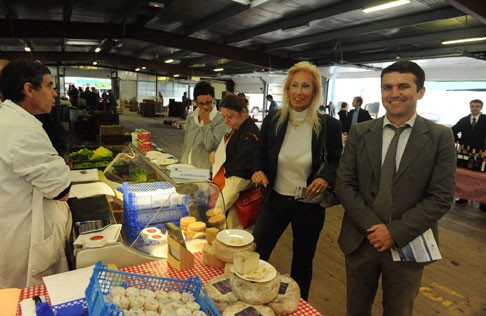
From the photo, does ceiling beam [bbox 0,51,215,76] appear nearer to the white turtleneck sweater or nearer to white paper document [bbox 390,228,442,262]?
the white turtleneck sweater

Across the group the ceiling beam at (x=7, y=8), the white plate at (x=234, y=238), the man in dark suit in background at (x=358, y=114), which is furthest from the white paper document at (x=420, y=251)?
the ceiling beam at (x=7, y=8)

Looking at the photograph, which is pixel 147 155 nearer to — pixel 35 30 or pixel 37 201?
pixel 37 201

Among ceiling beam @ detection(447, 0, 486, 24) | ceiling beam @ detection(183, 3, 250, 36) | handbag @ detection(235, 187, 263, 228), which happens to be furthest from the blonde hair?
ceiling beam @ detection(183, 3, 250, 36)

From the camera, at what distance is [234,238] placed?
1583mm

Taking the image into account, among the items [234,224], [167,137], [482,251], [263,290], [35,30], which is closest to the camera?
[263,290]

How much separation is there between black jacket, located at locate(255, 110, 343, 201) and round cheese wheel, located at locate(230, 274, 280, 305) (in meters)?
0.91

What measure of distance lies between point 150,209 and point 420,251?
1653 mm

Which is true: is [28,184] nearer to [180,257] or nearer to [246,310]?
[180,257]

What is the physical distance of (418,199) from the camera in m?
1.62

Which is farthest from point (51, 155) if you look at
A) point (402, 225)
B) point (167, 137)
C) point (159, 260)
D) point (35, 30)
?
point (167, 137)

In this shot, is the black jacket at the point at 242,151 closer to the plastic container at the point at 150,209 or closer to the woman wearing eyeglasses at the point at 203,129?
the plastic container at the point at 150,209

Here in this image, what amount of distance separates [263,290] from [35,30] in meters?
9.87

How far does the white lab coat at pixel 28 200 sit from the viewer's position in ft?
5.03

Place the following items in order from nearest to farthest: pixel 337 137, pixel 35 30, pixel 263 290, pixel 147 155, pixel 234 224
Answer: pixel 263 290 → pixel 337 137 → pixel 234 224 → pixel 147 155 → pixel 35 30
